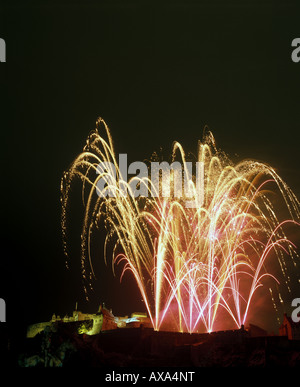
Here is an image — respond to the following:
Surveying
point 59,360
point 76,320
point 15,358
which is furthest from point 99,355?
point 76,320

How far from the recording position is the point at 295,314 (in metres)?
53.9

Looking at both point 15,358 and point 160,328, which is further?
point 160,328

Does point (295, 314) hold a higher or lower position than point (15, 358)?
higher

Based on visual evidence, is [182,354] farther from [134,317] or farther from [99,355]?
[134,317]
